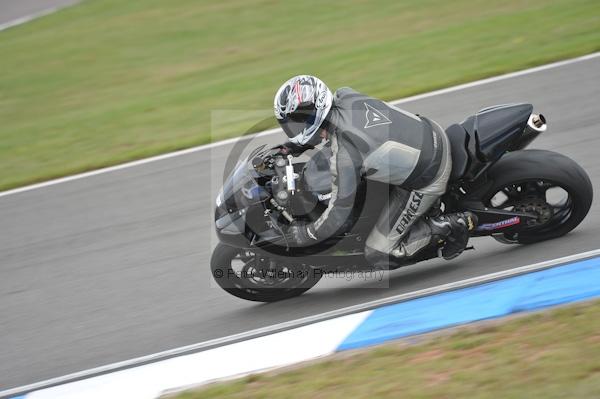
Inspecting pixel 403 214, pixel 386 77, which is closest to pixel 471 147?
pixel 403 214

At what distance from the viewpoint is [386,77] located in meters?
11.4

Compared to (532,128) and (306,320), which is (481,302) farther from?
(532,128)

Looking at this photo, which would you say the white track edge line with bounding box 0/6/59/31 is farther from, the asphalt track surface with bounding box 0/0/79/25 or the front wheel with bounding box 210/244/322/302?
the front wheel with bounding box 210/244/322/302

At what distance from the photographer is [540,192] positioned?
19.9ft

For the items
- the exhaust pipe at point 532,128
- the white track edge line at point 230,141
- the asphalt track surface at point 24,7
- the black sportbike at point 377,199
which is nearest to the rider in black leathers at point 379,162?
the black sportbike at point 377,199

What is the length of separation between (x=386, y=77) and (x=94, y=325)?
6297mm

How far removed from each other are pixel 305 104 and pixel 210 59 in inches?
351

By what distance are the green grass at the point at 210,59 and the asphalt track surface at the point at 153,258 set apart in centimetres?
84

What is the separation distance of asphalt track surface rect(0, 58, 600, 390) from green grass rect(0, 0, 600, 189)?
2.77 ft

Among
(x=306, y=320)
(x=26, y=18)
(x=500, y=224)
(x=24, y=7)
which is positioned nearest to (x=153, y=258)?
(x=306, y=320)

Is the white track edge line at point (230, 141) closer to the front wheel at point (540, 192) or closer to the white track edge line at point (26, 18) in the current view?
the front wheel at point (540, 192)

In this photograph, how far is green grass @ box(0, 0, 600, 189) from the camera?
429 inches

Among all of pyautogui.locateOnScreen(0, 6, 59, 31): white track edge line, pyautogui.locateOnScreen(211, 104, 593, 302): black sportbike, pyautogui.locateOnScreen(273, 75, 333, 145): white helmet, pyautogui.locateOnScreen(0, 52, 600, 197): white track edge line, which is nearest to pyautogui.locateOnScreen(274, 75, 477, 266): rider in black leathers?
pyautogui.locateOnScreen(273, 75, 333, 145): white helmet

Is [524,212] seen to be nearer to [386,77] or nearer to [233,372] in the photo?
Answer: [233,372]
